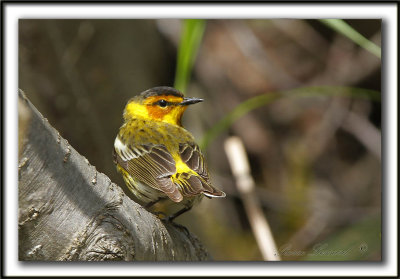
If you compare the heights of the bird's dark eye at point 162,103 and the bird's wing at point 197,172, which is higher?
the bird's dark eye at point 162,103

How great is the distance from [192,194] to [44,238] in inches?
28.6

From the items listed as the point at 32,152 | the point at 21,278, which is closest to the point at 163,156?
the point at 21,278

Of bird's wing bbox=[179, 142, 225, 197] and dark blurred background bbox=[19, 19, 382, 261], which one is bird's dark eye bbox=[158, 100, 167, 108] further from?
dark blurred background bbox=[19, 19, 382, 261]

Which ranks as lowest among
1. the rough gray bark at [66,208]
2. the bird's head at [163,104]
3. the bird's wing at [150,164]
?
the rough gray bark at [66,208]

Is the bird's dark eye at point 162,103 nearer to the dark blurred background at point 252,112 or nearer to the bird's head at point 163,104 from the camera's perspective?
the bird's head at point 163,104

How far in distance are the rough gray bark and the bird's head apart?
1055 mm

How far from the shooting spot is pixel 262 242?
2797mm

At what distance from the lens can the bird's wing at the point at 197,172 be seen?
2398 millimetres

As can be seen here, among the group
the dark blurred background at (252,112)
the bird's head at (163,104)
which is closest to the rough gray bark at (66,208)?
the bird's head at (163,104)

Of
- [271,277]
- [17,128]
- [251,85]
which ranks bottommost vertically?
[271,277]

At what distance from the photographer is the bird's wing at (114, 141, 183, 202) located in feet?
8.16

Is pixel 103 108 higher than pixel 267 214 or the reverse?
higher

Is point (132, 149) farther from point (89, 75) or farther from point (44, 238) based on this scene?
point (89, 75)

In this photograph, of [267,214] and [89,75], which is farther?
[267,214]
